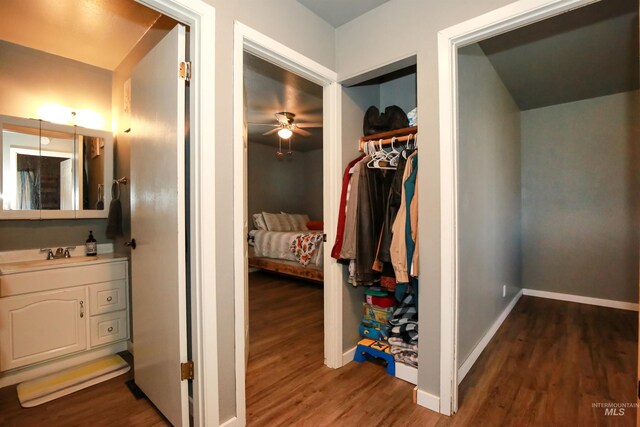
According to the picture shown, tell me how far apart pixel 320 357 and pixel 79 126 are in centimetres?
274

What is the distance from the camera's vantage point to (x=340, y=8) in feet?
6.46

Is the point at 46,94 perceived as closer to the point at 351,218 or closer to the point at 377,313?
the point at 351,218

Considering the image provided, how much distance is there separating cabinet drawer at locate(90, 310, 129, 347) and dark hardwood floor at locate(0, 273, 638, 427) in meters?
0.41

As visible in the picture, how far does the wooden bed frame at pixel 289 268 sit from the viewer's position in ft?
14.0

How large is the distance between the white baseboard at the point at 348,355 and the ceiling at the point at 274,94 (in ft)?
7.08

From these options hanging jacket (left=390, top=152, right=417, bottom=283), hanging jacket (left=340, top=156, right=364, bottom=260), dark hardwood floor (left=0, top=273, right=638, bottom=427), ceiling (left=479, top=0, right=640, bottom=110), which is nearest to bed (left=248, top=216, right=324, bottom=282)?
dark hardwood floor (left=0, top=273, right=638, bottom=427)

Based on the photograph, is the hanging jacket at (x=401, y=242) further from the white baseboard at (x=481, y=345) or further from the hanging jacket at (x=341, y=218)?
the white baseboard at (x=481, y=345)

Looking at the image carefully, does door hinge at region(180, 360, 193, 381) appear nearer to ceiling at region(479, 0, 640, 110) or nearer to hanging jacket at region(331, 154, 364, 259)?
hanging jacket at region(331, 154, 364, 259)

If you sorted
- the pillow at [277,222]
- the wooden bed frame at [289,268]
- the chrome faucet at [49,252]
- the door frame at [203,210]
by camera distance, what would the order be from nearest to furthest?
the door frame at [203,210] → the chrome faucet at [49,252] → the wooden bed frame at [289,268] → the pillow at [277,222]

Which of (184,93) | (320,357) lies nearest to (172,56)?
(184,93)

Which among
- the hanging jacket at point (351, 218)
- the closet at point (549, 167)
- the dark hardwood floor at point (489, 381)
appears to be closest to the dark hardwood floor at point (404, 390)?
the dark hardwood floor at point (489, 381)

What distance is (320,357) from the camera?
2377mm

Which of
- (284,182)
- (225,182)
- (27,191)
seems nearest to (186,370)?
(225,182)

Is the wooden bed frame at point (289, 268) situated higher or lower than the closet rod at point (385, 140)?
lower
